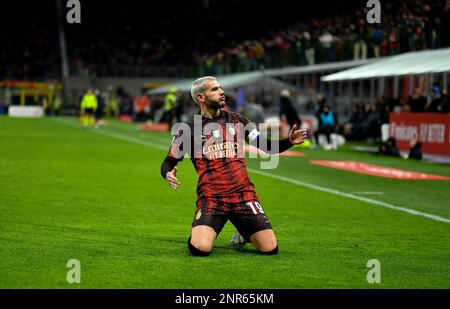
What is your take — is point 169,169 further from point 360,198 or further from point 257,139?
point 360,198

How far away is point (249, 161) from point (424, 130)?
5476mm

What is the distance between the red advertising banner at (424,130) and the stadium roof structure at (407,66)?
3.98ft

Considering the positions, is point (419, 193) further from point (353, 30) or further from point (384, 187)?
point (353, 30)

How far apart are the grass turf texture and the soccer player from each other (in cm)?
29

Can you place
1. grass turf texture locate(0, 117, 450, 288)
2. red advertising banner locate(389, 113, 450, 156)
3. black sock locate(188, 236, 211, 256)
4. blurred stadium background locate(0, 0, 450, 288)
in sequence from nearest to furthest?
1. grass turf texture locate(0, 117, 450, 288)
2. blurred stadium background locate(0, 0, 450, 288)
3. black sock locate(188, 236, 211, 256)
4. red advertising banner locate(389, 113, 450, 156)

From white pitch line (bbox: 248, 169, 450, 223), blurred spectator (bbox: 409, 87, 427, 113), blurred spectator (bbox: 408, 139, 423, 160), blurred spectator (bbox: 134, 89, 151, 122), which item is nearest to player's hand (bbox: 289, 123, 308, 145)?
white pitch line (bbox: 248, 169, 450, 223)

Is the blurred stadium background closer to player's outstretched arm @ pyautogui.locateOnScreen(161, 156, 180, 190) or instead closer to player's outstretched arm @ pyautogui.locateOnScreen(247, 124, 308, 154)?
player's outstretched arm @ pyautogui.locateOnScreen(161, 156, 180, 190)

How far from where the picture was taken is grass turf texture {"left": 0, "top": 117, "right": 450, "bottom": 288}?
8.10 m

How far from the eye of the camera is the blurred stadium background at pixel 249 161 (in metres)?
8.96

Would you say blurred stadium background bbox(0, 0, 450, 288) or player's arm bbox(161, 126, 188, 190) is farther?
player's arm bbox(161, 126, 188, 190)

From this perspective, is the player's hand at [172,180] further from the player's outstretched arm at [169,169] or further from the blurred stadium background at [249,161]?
the blurred stadium background at [249,161]
